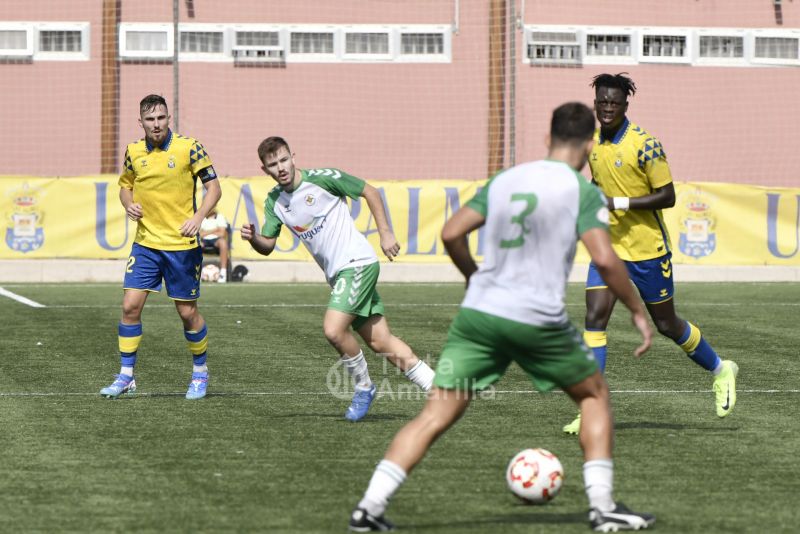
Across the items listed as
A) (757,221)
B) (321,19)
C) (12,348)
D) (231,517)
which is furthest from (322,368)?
(321,19)

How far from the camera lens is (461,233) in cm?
572

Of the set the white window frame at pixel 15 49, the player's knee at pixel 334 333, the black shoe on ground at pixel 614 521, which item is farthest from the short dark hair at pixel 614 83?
the white window frame at pixel 15 49

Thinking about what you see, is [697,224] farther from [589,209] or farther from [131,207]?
[589,209]

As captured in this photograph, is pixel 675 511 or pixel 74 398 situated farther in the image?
pixel 74 398

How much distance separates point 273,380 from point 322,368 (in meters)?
0.82

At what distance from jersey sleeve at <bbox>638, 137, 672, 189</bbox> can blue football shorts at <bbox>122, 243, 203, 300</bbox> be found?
3.19m

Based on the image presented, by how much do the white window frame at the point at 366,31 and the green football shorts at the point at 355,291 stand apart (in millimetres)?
16943

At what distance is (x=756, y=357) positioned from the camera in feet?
40.8

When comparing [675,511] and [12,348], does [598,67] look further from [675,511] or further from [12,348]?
[675,511]

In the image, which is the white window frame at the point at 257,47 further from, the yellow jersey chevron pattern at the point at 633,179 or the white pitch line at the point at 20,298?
the yellow jersey chevron pattern at the point at 633,179

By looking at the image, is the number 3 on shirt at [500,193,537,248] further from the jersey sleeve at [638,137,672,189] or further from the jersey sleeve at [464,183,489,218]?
the jersey sleeve at [638,137,672,189]

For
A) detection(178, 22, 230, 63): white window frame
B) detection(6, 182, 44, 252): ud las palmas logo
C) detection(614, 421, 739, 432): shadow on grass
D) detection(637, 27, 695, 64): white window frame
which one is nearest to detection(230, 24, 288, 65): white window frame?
detection(178, 22, 230, 63): white window frame

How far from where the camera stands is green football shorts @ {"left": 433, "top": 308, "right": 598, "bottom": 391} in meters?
5.71

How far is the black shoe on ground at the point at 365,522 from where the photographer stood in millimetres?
5684
